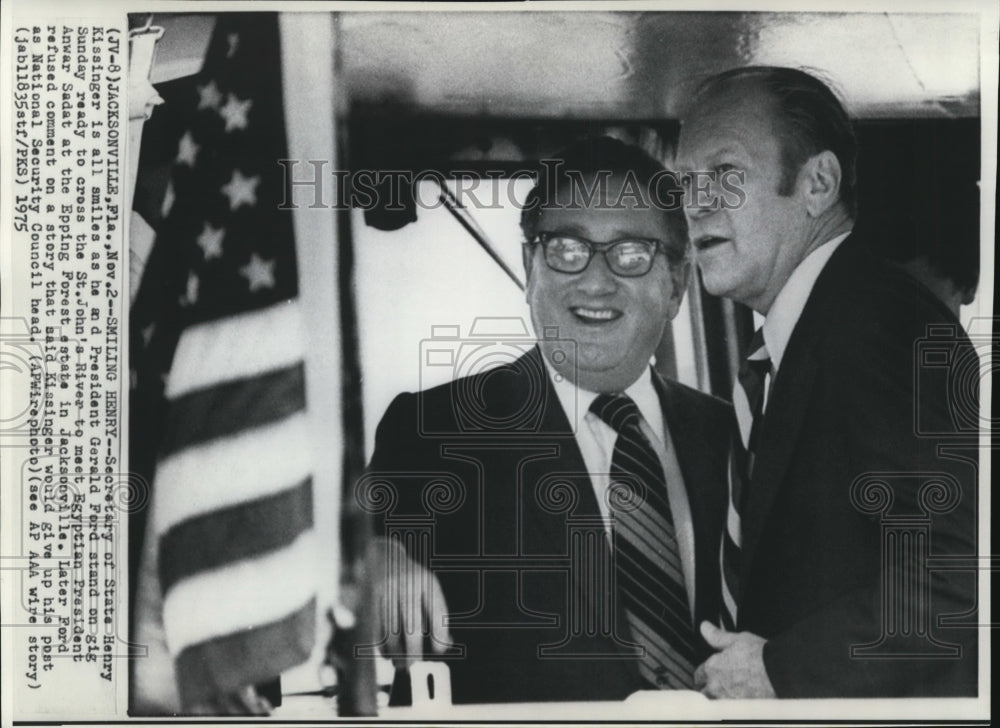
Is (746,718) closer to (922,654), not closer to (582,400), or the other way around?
(922,654)

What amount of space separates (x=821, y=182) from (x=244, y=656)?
2.23 meters

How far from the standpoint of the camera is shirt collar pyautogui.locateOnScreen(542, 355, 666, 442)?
3031 mm

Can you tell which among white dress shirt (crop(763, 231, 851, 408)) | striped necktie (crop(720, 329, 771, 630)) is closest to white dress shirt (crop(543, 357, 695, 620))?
striped necktie (crop(720, 329, 771, 630))

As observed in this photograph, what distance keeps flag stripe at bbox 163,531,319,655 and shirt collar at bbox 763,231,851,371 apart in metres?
1.50

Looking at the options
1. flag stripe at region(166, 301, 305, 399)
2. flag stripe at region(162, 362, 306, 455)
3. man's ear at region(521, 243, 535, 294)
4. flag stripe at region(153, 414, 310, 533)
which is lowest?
flag stripe at region(153, 414, 310, 533)

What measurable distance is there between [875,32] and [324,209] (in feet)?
5.76

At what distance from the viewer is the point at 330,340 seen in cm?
301

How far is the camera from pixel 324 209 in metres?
3.01

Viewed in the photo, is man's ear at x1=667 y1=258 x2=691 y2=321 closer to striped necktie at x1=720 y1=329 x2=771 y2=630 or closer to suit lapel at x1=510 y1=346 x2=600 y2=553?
striped necktie at x1=720 y1=329 x2=771 y2=630

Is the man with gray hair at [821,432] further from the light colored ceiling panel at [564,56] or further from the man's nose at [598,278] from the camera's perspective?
the man's nose at [598,278]

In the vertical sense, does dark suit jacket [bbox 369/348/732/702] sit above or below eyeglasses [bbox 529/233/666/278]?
below

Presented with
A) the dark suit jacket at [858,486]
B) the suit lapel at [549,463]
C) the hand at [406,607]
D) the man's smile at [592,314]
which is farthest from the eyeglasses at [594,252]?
the hand at [406,607]

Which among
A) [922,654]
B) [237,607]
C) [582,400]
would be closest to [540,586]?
[582,400]

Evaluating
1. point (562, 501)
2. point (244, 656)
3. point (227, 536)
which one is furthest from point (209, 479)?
point (562, 501)
